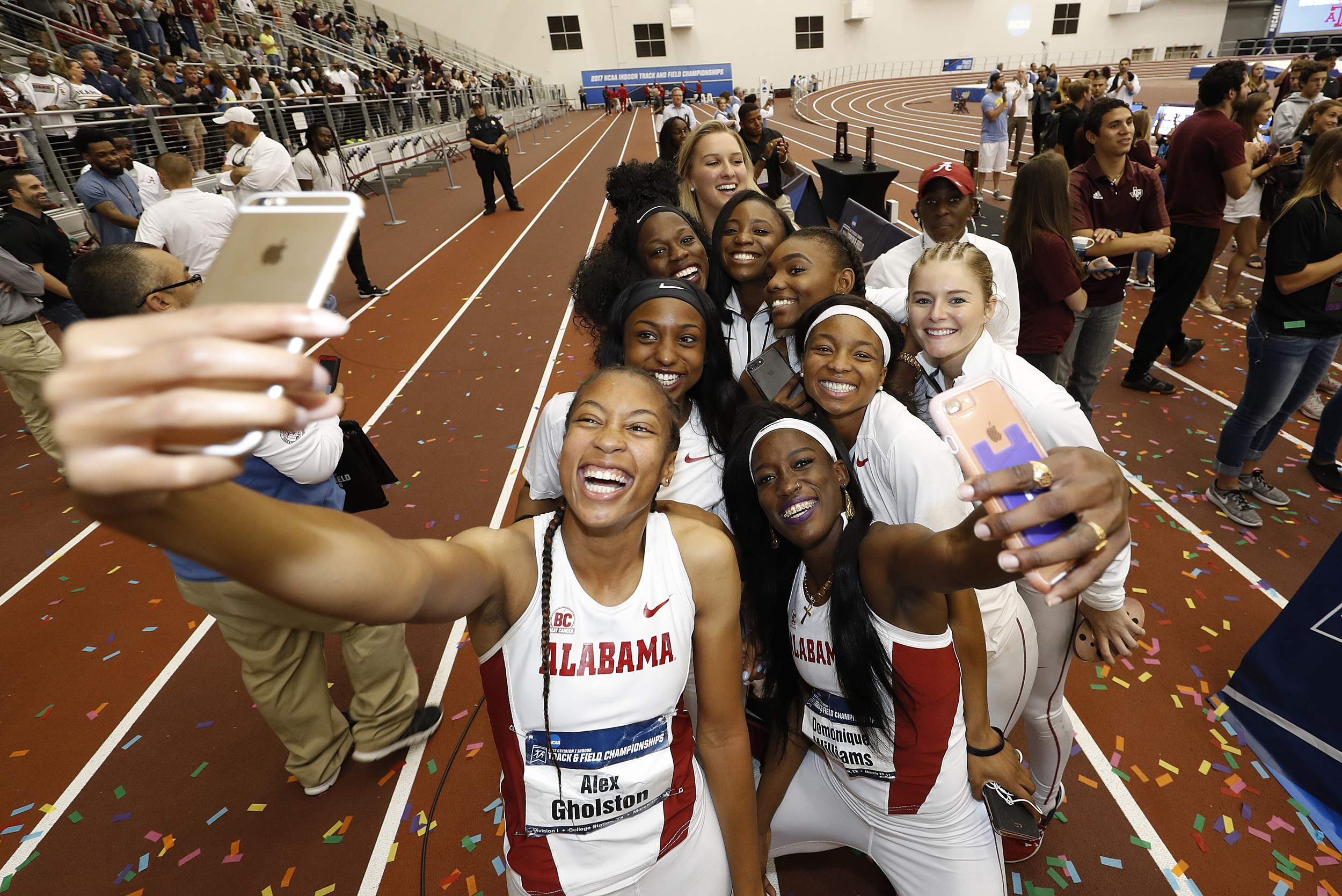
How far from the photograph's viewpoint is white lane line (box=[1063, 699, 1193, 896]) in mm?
2213

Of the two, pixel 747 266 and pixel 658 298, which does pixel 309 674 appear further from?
pixel 747 266

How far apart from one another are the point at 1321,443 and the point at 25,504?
8891mm

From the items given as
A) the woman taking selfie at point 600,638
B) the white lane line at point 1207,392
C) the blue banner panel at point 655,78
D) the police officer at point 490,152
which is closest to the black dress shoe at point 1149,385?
the white lane line at point 1207,392

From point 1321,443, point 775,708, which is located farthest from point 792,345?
point 1321,443

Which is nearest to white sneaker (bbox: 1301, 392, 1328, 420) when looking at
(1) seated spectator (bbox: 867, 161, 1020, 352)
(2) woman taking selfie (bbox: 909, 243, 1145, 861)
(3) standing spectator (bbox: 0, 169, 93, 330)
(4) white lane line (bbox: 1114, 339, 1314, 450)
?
(4) white lane line (bbox: 1114, 339, 1314, 450)

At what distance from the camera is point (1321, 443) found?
3.88m

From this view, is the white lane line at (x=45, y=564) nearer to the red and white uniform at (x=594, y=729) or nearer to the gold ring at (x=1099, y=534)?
the red and white uniform at (x=594, y=729)

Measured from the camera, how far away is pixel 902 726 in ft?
5.45

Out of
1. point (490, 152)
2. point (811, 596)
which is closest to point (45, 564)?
point (811, 596)

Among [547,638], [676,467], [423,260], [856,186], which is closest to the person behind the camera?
[547,638]

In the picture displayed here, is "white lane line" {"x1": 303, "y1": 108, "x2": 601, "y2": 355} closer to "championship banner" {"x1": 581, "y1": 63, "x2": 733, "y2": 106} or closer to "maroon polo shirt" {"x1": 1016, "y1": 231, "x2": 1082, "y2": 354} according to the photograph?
"maroon polo shirt" {"x1": 1016, "y1": 231, "x2": 1082, "y2": 354}

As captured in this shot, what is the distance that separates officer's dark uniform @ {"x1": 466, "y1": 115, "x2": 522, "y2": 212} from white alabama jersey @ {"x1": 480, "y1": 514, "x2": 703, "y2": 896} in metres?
11.8

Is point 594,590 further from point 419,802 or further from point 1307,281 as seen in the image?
point 1307,281

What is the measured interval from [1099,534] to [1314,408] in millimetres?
5582
